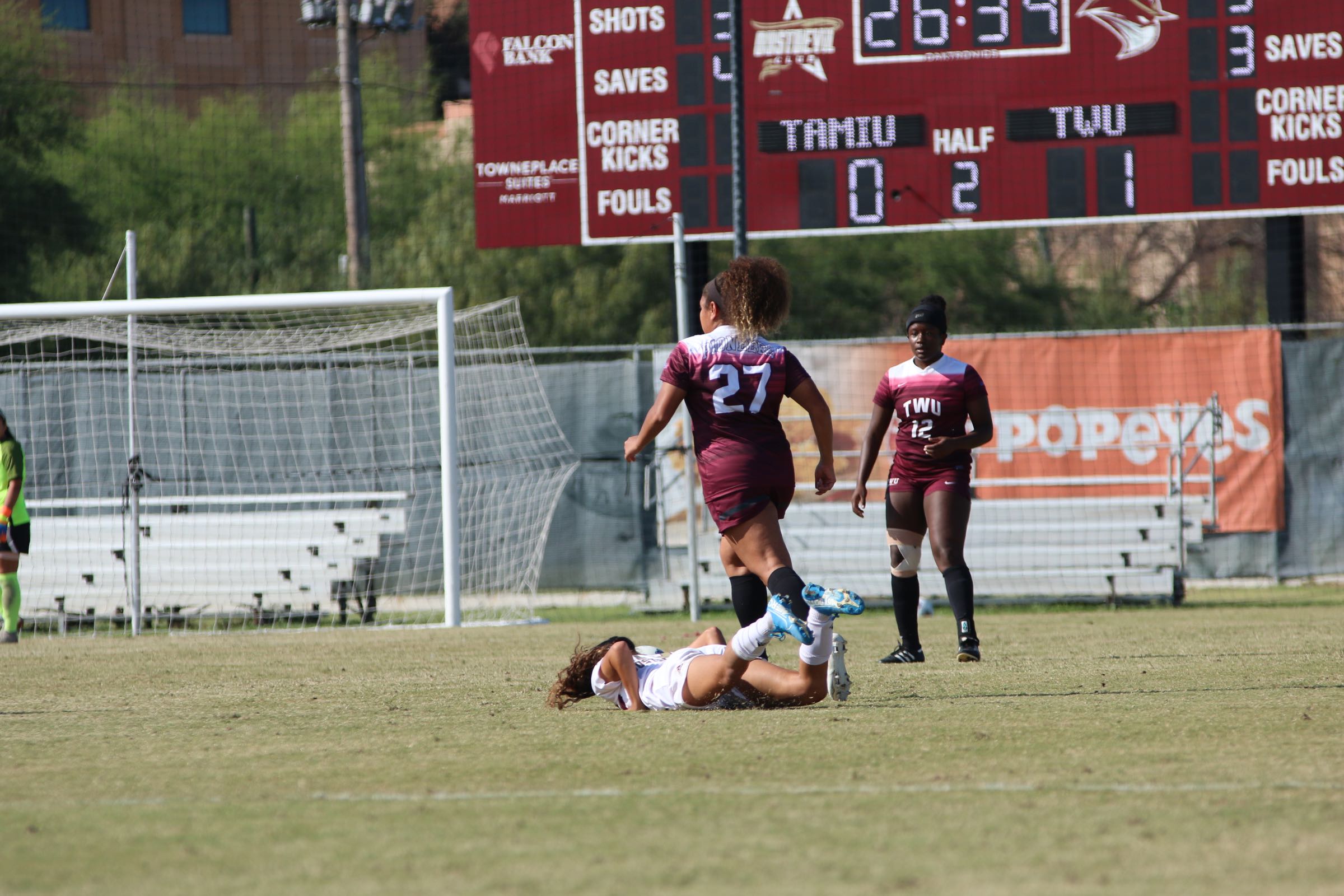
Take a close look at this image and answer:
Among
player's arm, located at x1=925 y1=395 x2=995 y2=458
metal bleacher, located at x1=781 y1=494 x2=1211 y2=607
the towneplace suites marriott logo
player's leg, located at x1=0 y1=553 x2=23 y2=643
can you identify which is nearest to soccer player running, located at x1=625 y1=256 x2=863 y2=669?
player's arm, located at x1=925 y1=395 x2=995 y2=458

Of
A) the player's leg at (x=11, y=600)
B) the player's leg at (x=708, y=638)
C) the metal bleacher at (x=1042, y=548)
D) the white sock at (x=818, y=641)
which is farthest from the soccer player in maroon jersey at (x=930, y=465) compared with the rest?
the player's leg at (x=11, y=600)

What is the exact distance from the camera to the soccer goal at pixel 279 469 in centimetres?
1291

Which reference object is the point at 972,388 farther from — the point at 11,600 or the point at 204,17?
the point at 204,17

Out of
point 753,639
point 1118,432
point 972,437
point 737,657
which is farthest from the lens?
point 1118,432

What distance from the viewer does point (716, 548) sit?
1330 centimetres

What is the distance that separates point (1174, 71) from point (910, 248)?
1609cm

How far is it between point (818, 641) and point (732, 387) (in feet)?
3.55

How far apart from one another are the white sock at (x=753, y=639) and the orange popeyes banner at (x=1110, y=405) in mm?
9341

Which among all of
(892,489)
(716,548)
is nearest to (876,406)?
(892,489)

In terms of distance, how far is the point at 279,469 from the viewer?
52.4ft

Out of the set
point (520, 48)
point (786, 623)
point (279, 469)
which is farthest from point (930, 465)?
point (279, 469)

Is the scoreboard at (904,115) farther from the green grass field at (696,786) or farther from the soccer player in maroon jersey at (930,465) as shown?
the green grass field at (696,786)

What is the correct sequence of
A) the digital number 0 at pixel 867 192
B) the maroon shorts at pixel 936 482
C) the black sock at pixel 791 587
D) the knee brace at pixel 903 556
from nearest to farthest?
the black sock at pixel 791 587 → the maroon shorts at pixel 936 482 → the knee brace at pixel 903 556 → the digital number 0 at pixel 867 192

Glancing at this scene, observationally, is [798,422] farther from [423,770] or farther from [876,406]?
[423,770]
